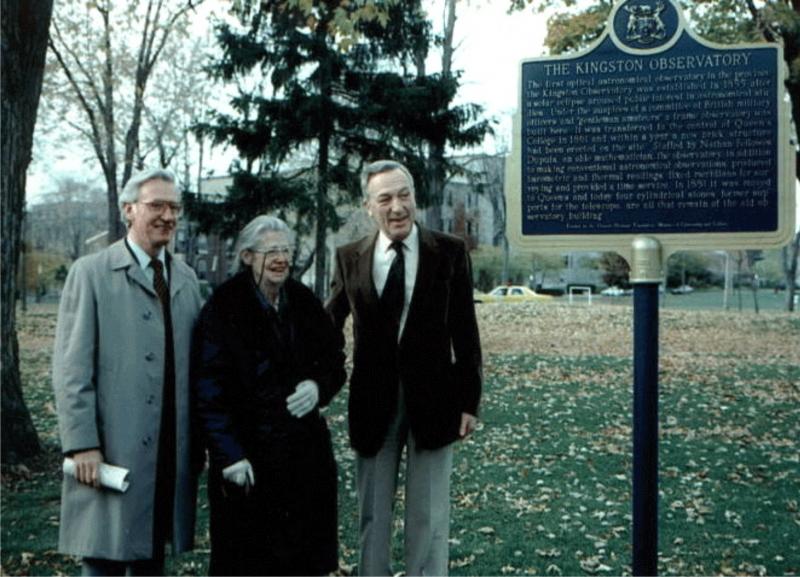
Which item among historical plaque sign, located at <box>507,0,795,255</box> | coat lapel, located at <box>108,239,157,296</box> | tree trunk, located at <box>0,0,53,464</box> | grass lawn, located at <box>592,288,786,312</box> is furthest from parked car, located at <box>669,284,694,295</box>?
coat lapel, located at <box>108,239,157,296</box>

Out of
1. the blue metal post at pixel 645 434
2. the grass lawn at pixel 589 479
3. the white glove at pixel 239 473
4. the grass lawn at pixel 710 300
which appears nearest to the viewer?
the white glove at pixel 239 473

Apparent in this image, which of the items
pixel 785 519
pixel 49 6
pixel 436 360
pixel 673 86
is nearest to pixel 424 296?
pixel 436 360

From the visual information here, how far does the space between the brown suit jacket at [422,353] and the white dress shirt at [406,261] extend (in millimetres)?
29

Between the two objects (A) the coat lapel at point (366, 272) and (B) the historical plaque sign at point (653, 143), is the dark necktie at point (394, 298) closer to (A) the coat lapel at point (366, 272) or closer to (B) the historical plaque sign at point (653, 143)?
(A) the coat lapel at point (366, 272)

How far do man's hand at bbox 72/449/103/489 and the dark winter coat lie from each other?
1.45 ft

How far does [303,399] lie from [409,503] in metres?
0.83

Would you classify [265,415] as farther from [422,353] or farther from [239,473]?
[422,353]

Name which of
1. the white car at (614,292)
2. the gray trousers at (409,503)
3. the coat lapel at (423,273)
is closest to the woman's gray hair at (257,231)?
the coat lapel at (423,273)

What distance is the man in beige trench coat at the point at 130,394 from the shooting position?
136 inches

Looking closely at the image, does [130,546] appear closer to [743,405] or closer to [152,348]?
[152,348]

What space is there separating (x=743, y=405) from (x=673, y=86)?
830cm

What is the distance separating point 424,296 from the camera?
13.3ft

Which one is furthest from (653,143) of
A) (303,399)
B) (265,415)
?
(265,415)

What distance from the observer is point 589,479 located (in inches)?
297
